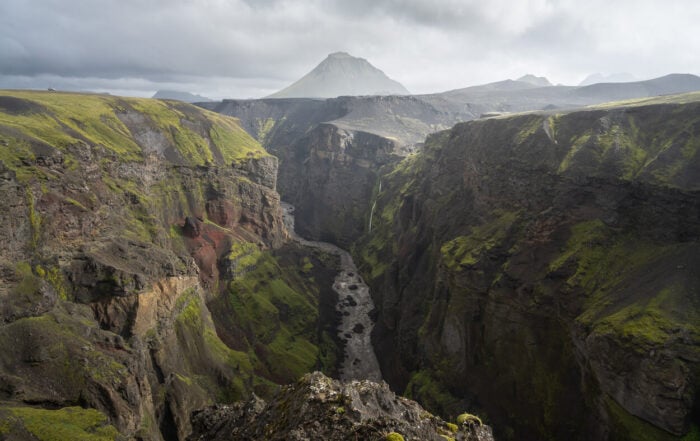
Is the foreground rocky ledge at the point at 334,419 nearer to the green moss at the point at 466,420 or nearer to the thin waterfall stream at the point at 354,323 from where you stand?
the green moss at the point at 466,420

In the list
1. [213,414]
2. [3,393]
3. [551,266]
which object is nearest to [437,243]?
[551,266]

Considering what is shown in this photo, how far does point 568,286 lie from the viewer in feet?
186

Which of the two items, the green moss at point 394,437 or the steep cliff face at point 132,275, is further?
the steep cliff face at point 132,275

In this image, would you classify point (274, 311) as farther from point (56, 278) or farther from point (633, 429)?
point (633, 429)

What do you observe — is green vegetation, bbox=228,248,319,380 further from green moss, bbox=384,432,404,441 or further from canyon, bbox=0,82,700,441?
green moss, bbox=384,432,404,441

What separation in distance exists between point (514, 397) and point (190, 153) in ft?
303

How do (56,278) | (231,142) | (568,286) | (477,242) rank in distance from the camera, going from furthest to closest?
1. (231,142)
2. (477,242)
3. (568,286)
4. (56,278)

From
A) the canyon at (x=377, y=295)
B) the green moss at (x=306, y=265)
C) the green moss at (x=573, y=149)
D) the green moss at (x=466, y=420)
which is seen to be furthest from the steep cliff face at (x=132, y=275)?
the green moss at (x=573, y=149)

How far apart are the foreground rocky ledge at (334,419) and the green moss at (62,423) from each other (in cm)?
933

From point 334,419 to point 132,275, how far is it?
145 ft

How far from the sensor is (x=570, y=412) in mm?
50188

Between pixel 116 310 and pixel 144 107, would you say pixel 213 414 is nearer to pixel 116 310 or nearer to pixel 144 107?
pixel 116 310

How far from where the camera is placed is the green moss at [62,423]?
97.4 feet

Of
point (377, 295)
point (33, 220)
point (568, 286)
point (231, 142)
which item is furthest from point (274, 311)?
point (231, 142)
